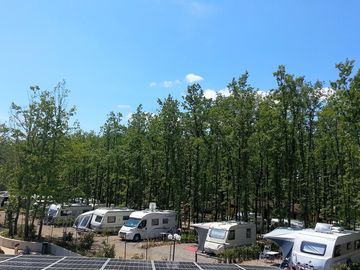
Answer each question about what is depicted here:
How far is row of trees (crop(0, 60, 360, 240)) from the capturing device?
30016mm

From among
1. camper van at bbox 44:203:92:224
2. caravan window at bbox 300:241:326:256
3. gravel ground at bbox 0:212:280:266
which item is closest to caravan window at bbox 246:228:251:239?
gravel ground at bbox 0:212:280:266

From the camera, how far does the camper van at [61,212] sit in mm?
39881

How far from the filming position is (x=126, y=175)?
154 feet

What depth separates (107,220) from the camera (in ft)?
113

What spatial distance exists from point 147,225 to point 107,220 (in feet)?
15.2

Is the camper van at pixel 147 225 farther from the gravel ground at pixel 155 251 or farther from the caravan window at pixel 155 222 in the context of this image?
the gravel ground at pixel 155 251

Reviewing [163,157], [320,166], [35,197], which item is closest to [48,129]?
[35,197]

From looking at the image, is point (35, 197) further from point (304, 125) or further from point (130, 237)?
point (304, 125)

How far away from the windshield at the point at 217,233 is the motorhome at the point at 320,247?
4.14 meters

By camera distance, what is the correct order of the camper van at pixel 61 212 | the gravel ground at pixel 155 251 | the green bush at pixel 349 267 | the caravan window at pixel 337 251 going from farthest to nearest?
the camper van at pixel 61 212 → the gravel ground at pixel 155 251 → the caravan window at pixel 337 251 → the green bush at pixel 349 267

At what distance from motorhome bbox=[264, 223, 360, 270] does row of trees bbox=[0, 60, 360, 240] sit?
17.5 feet

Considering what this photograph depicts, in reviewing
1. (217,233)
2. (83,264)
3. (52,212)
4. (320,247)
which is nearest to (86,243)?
(217,233)

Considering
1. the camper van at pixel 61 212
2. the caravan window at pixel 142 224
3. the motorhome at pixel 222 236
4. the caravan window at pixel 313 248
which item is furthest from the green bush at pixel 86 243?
the camper van at pixel 61 212

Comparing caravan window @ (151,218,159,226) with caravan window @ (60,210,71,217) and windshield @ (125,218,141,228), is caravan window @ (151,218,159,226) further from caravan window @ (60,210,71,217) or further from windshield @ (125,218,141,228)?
caravan window @ (60,210,71,217)
